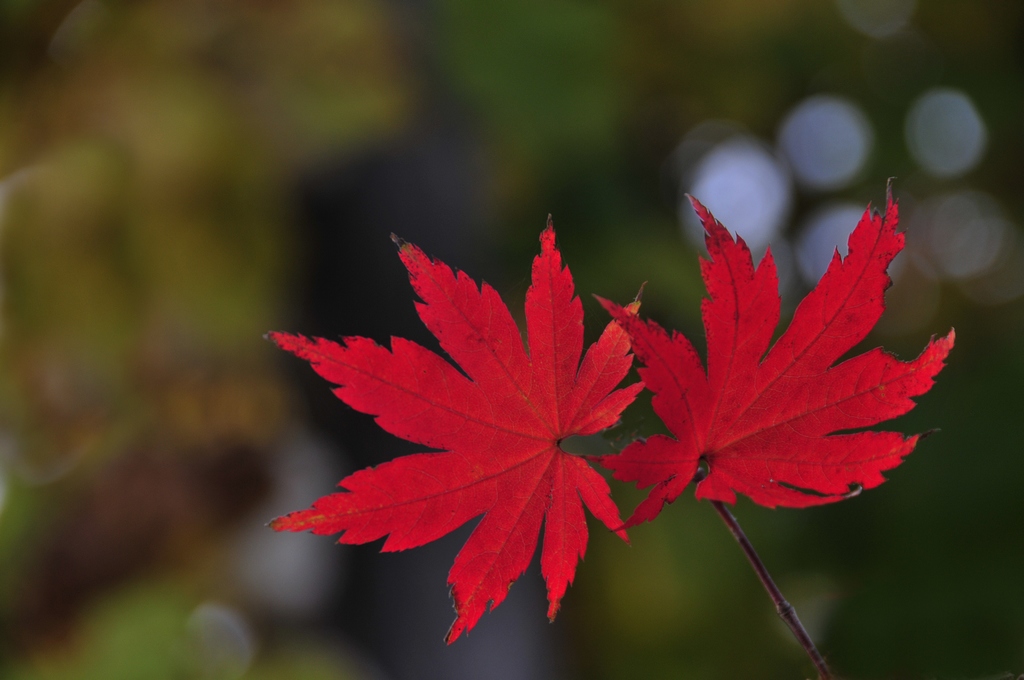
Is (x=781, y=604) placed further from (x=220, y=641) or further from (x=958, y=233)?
(x=958, y=233)

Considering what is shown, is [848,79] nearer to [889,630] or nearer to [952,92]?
[952,92]

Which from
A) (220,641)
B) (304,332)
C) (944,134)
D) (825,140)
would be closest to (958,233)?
(944,134)

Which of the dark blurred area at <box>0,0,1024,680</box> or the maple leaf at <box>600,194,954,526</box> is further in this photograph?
the dark blurred area at <box>0,0,1024,680</box>

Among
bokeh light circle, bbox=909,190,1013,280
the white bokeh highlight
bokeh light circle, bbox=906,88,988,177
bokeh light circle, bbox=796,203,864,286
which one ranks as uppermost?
bokeh light circle, bbox=906,88,988,177

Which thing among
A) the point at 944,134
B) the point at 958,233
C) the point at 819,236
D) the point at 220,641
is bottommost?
the point at 220,641

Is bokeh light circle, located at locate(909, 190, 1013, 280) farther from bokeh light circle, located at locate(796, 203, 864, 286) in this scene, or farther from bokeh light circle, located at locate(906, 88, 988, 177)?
bokeh light circle, located at locate(796, 203, 864, 286)

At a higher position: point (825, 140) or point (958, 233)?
point (825, 140)

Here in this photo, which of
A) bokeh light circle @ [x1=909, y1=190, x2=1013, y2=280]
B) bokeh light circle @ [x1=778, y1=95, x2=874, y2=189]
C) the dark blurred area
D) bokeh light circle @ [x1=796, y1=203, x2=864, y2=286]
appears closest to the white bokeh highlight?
the dark blurred area
